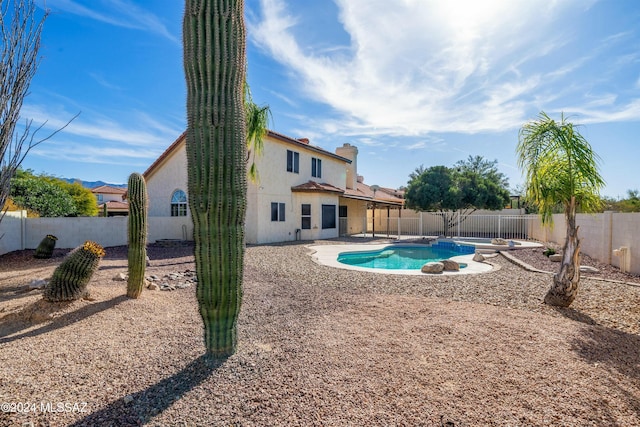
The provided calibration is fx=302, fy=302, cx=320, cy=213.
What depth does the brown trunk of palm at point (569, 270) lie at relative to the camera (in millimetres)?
5465

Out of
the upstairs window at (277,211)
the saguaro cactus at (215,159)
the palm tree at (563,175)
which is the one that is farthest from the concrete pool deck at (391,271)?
the saguaro cactus at (215,159)

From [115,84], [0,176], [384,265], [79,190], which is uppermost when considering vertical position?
[115,84]

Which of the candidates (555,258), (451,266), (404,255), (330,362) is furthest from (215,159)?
(404,255)

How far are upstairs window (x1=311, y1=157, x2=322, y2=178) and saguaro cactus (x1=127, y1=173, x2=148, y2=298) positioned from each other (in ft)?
48.9

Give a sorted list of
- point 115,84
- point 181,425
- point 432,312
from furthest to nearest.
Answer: point 115,84, point 432,312, point 181,425

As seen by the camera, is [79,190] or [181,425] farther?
[79,190]

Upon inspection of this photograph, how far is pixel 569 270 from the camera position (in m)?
5.50

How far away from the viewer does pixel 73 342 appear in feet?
12.6

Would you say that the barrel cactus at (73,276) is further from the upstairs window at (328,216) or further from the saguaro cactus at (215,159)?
the upstairs window at (328,216)

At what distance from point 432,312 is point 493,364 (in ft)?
6.21

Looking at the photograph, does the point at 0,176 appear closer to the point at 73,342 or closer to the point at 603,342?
the point at 73,342

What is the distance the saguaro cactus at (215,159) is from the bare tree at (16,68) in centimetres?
266

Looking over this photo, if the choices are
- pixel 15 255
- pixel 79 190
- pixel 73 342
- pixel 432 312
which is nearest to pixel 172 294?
pixel 73 342

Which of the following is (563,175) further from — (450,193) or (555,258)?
(450,193)
